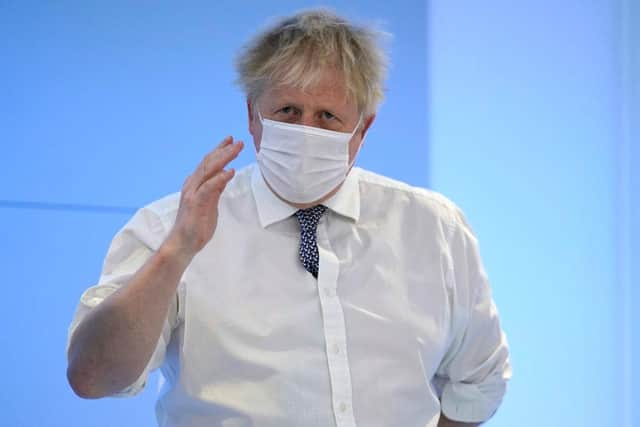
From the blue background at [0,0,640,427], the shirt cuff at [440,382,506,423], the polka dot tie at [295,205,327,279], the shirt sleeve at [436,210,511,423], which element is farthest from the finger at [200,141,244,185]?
the blue background at [0,0,640,427]

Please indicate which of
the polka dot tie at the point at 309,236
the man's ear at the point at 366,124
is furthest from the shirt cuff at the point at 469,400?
the man's ear at the point at 366,124

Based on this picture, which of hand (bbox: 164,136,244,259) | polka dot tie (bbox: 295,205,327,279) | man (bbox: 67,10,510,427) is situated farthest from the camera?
polka dot tie (bbox: 295,205,327,279)

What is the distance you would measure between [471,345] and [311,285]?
1.18ft

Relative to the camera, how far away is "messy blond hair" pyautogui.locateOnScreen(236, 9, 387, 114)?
5.31 ft

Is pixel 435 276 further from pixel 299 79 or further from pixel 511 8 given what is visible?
pixel 511 8

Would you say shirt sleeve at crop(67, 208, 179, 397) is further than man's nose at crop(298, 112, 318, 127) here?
No

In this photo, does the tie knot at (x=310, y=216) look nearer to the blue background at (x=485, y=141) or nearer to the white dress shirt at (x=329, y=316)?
the white dress shirt at (x=329, y=316)

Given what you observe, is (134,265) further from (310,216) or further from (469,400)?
(469,400)

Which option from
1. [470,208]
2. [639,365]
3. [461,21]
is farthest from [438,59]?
[639,365]

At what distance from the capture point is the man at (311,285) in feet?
5.05

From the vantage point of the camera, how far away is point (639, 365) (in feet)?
9.82

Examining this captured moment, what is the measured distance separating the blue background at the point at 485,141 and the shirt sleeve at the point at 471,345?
106 centimetres

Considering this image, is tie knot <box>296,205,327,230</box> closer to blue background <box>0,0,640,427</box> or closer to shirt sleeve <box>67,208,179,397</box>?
shirt sleeve <box>67,208,179,397</box>

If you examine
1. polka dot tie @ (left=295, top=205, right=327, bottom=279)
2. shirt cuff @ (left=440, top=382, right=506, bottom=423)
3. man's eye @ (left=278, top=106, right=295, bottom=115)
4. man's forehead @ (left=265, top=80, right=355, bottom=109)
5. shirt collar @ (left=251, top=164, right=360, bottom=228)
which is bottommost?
shirt cuff @ (left=440, top=382, right=506, bottom=423)
